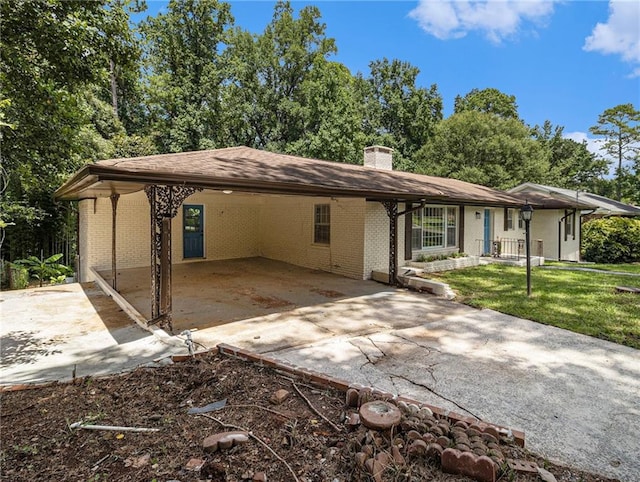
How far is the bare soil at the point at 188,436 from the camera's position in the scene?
2.27 metres

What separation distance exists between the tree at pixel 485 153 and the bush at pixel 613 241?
918cm

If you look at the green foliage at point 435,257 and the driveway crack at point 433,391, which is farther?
the green foliage at point 435,257

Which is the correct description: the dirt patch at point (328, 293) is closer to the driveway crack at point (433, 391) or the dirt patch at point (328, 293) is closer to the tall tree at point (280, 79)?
the driveway crack at point (433, 391)

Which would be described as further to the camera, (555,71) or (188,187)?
(555,71)

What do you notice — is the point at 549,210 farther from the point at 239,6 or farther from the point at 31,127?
the point at 239,6

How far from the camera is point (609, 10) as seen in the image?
8.86 m

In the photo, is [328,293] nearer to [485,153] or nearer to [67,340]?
[67,340]

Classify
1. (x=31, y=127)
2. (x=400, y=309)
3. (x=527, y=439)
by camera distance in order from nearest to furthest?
(x=527, y=439)
(x=31, y=127)
(x=400, y=309)

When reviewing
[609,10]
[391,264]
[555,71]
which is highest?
[555,71]

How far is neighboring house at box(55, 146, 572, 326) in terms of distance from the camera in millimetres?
6227

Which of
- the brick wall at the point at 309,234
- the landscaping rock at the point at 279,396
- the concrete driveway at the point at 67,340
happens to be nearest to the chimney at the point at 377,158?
the brick wall at the point at 309,234

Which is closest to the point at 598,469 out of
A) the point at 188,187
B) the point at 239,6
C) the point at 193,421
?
the point at 193,421

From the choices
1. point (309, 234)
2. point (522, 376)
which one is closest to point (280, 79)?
point (309, 234)

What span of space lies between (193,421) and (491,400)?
2.72 meters
